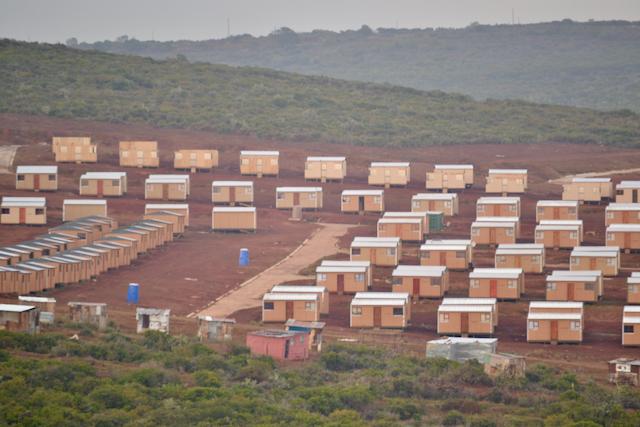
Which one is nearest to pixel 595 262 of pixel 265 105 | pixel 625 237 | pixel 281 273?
pixel 625 237

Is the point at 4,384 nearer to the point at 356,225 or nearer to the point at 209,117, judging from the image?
the point at 356,225

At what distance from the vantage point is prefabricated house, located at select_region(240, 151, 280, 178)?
113125 millimetres

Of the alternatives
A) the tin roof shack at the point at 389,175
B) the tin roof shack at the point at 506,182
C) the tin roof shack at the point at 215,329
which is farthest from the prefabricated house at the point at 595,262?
the tin roof shack at the point at 389,175

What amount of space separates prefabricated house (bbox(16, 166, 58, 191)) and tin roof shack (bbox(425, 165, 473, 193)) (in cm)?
2475

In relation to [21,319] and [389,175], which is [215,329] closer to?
[21,319]

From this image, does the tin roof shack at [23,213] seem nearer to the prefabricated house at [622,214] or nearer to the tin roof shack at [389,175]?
the tin roof shack at [389,175]

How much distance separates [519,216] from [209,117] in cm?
4469

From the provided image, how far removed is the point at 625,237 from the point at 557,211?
362 inches

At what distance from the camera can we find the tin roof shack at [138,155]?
A: 370 ft

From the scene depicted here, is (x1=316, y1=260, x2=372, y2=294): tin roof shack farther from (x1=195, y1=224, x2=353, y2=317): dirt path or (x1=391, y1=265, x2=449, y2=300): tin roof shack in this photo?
(x1=195, y1=224, x2=353, y2=317): dirt path

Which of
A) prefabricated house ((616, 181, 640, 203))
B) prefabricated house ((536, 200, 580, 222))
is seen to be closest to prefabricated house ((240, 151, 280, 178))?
prefabricated house ((536, 200, 580, 222))

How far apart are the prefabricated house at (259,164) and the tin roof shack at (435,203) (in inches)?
577

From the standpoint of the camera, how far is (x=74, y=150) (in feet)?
367

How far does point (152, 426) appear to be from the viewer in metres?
49.3
